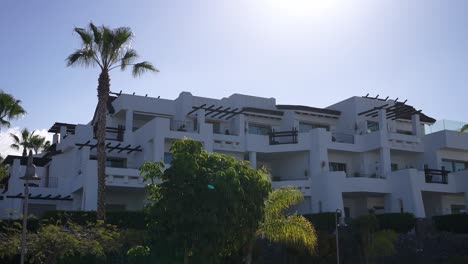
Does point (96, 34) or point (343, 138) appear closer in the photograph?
point (96, 34)

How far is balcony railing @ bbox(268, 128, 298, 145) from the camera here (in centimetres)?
4234

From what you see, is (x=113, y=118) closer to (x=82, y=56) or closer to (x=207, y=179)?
(x=82, y=56)

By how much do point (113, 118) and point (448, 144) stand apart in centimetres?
2439

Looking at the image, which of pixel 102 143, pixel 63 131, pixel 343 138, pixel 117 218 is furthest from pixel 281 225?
pixel 63 131

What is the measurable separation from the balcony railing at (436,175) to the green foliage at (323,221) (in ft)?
34.7

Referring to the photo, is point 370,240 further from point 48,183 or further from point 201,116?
point 48,183

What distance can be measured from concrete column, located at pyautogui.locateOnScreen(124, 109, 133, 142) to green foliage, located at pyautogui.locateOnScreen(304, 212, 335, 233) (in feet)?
45.0

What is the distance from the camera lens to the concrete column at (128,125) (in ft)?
132

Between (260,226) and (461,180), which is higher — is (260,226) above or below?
below

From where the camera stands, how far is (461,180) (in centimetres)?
4169

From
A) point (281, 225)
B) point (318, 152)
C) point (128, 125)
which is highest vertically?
point (128, 125)

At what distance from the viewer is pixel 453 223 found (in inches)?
1399

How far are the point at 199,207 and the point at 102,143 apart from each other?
30.1ft

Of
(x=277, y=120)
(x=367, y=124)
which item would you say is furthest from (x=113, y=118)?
(x=367, y=124)
